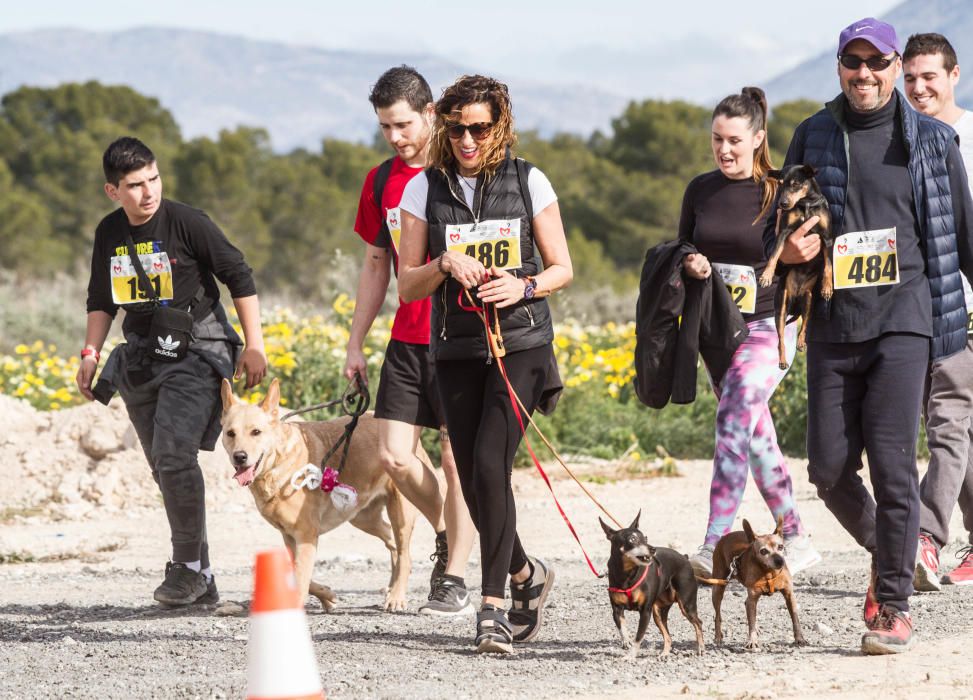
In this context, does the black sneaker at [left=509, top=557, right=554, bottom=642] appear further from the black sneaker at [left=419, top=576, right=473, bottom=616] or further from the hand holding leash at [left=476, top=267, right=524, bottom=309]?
the hand holding leash at [left=476, top=267, right=524, bottom=309]

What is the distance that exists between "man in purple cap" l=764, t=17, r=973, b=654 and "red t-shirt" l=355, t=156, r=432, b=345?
1994 mm

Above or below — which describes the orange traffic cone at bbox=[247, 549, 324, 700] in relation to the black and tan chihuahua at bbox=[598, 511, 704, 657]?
above

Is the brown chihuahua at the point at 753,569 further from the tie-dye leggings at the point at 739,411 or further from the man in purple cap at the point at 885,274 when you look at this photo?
the tie-dye leggings at the point at 739,411

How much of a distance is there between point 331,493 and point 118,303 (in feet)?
4.95

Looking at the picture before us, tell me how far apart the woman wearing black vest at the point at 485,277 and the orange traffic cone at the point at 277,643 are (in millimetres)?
2245

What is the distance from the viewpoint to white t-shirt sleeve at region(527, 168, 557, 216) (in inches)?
239

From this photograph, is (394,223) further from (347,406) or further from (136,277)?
(136,277)

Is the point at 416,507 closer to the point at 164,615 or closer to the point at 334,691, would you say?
the point at 164,615

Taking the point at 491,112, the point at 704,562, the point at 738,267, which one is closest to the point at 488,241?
the point at 491,112

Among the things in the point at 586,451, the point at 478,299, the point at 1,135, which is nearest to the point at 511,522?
the point at 478,299

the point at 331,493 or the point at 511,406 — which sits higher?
the point at 511,406

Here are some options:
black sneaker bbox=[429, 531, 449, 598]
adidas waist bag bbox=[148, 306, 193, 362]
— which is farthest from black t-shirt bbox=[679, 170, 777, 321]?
adidas waist bag bbox=[148, 306, 193, 362]

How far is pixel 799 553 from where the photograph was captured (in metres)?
7.65

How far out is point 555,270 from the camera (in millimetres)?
6062
